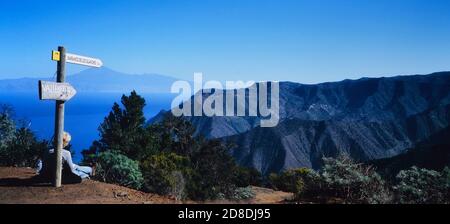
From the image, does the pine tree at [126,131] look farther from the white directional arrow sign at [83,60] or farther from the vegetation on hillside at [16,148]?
the white directional arrow sign at [83,60]

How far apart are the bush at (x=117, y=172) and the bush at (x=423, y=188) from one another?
7498mm

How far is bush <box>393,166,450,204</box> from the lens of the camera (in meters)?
10.3

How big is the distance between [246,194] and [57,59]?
976 inches

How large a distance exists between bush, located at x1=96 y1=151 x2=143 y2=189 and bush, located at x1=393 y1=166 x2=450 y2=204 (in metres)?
7.50

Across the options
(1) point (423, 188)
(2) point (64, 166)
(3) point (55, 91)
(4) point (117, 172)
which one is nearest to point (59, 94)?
(3) point (55, 91)

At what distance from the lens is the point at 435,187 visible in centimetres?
1065

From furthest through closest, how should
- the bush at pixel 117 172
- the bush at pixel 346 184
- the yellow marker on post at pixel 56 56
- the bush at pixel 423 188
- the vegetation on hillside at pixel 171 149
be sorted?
1. the vegetation on hillside at pixel 171 149
2. the bush at pixel 117 172
3. the bush at pixel 346 184
4. the bush at pixel 423 188
5. the yellow marker on post at pixel 56 56

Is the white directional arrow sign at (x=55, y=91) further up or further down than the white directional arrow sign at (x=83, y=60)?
further down

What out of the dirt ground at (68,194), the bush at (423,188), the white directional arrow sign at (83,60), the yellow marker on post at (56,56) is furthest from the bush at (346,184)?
the yellow marker on post at (56,56)

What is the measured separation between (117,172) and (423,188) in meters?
8.70

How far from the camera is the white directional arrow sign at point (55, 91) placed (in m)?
8.14

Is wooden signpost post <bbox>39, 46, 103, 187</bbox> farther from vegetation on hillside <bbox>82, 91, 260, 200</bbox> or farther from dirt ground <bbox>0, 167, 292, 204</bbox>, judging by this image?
vegetation on hillside <bbox>82, 91, 260, 200</bbox>

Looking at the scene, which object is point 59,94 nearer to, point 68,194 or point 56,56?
point 56,56

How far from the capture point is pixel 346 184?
11.1 m
